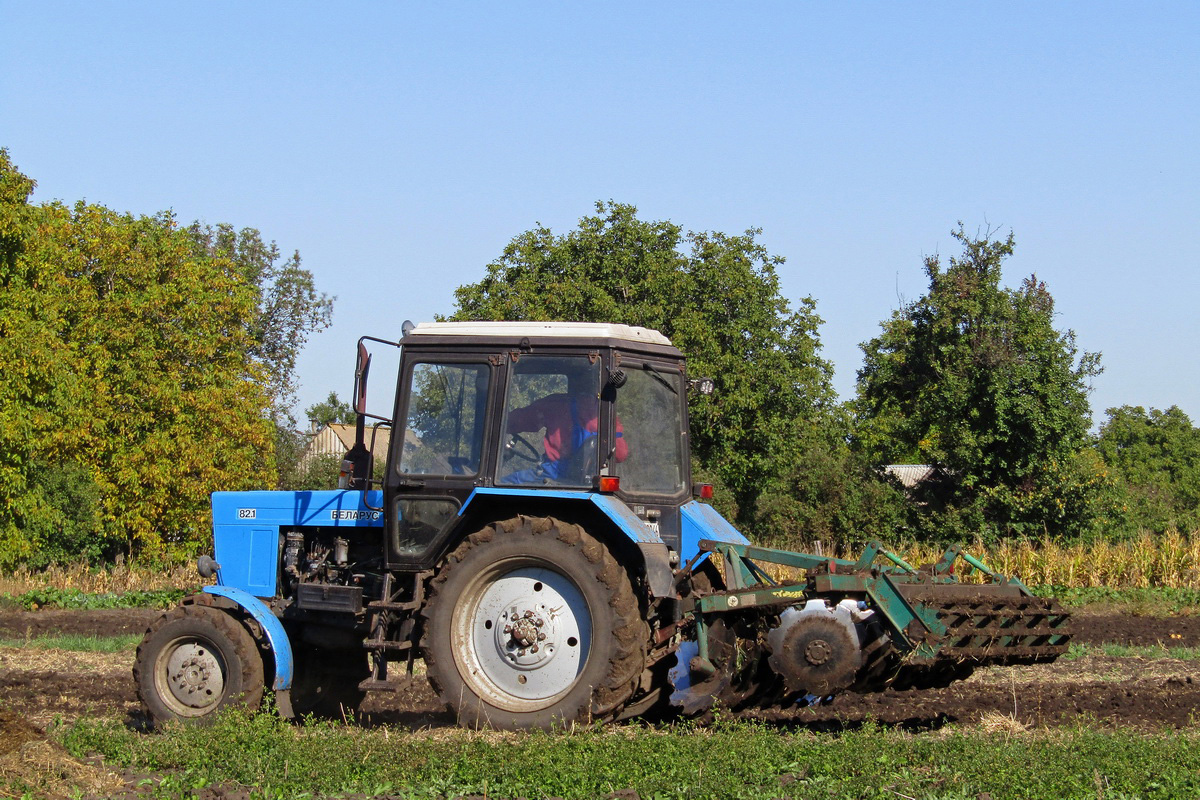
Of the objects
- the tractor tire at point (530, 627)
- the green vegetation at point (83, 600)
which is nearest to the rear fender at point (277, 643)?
the tractor tire at point (530, 627)

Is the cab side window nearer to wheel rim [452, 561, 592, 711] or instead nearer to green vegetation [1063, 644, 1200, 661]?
wheel rim [452, 561, 592, 711]

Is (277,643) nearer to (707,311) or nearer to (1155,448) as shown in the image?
(707,311)

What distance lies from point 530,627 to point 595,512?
2.66ft

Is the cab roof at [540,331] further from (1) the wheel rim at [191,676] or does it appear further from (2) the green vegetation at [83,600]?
(2) the green vegetation at [83,600]

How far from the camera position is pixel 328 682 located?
29.1 feet

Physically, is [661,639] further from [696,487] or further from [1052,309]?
[1052,309]

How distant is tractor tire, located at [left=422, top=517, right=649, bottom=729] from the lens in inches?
278

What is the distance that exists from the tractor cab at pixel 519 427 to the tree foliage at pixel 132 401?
62.3 ft

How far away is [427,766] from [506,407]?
7.84ft

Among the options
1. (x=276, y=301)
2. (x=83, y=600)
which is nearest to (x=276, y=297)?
(x=276, y=301)

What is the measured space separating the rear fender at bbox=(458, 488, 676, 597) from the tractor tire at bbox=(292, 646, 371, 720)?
1.70 metres

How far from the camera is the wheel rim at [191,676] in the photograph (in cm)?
811

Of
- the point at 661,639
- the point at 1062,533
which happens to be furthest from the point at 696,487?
the point at 1062,533

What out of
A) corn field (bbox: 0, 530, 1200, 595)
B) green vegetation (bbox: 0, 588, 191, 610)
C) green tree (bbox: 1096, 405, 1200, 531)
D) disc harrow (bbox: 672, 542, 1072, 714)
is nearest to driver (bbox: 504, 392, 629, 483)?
disc harrow (bbox: 672, 542, 1072, 714)
